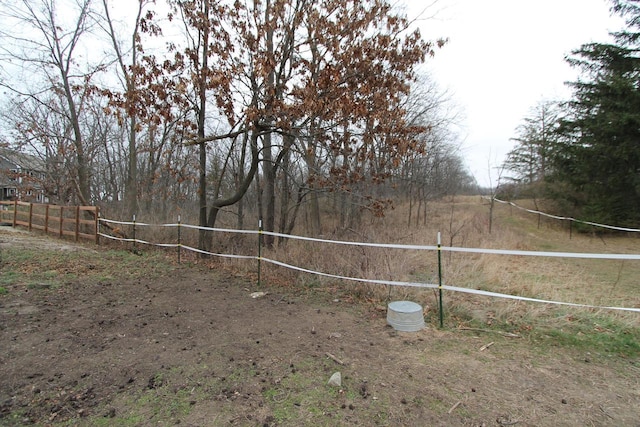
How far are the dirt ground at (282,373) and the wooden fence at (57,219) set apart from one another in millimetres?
8342

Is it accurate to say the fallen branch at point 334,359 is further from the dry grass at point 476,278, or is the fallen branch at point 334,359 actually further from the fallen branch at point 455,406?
the dry grass at point 476,278

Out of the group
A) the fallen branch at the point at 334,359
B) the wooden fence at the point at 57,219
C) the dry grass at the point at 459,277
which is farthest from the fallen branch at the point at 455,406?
the wooden fence at the point at 57,219

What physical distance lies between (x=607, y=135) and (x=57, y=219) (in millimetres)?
24692

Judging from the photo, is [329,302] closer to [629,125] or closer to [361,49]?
[361,49]

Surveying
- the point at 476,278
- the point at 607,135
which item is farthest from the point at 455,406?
the point at 607,135

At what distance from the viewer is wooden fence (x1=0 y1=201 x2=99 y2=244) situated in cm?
1238

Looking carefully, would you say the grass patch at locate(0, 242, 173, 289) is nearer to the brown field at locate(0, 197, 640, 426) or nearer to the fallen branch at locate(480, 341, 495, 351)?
the brown field at locate(0, 197, 640, 426)

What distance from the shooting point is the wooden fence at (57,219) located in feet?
40.6

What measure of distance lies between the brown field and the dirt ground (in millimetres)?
16

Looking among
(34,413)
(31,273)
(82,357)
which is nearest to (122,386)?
(34,413)

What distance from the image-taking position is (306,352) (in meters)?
3.76

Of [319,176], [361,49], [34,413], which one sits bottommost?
[34,413]

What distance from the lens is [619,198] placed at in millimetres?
17750

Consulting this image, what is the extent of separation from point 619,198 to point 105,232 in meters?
23.5
